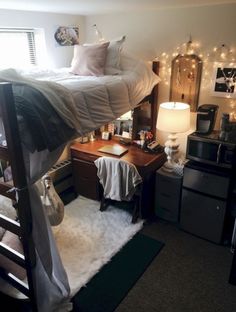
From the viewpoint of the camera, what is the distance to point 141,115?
131 inches

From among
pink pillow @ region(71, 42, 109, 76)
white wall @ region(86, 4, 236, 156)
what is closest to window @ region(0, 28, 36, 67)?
pink pillow @ region(71, 42, 109, 76)

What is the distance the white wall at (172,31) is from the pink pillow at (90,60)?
0.59 metres

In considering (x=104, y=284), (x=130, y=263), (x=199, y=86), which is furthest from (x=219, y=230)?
(x=199, y=86)

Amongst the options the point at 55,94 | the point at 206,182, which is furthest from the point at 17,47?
the point at 206,182

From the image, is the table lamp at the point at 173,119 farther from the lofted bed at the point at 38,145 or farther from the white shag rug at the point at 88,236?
the white shag rug at the point at 88,236

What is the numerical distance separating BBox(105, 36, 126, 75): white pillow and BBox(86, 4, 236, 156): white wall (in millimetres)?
443

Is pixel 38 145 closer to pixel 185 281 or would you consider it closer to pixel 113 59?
pixel 113 59

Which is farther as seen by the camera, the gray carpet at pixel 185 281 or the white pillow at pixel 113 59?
the white pillow at pixel 113 59

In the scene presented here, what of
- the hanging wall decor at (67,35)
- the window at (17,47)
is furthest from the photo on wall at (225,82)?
the window at (17,47)

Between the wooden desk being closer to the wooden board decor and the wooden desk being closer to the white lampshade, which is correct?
the white lampshade

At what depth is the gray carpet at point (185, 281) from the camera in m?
2.10

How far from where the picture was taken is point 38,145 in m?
1.40

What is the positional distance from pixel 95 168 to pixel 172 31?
1.76 metres

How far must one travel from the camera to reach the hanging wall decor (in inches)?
124
